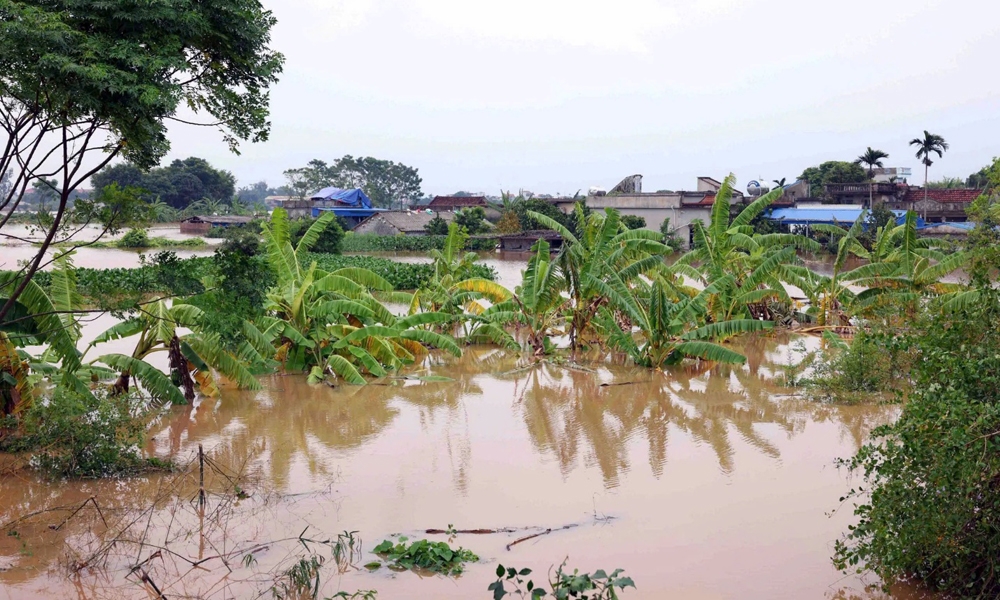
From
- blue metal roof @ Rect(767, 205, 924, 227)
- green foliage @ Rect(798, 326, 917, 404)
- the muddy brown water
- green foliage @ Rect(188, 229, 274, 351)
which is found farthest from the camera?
blue metal roof @ Rect(767, 205, 924, 227)

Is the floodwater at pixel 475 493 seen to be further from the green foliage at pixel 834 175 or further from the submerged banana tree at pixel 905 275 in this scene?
the green foliage at pixel 834 175

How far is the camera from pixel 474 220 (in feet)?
137

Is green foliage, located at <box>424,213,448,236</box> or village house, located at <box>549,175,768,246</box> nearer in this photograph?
village house, located at <box>549,175,768,246</box>

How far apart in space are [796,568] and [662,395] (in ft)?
18.5

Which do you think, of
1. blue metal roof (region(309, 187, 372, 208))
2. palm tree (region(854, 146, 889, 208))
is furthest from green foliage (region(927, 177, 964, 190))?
blue metal roof (region(309, 187, 372, 208))

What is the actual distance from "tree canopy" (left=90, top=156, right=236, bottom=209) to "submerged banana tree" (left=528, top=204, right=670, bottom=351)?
147ft

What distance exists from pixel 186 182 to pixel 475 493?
55.2 meters

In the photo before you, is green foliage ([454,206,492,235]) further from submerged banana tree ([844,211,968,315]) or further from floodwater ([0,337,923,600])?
floodwater ([0,337,923,600])

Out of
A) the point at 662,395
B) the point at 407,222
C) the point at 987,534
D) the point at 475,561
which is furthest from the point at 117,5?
the point at 407,222

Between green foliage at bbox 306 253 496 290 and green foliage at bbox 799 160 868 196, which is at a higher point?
green foliage at bbox 799 160 868 196

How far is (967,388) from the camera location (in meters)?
5.10

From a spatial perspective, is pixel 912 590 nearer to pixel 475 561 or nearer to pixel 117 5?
pixel 475 561

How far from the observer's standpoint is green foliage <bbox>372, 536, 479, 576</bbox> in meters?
5.93

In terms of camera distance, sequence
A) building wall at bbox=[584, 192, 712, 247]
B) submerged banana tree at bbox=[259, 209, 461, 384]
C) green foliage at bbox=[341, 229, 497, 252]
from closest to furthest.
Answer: submerged banana tree at bbox=[259, 209, 461, 384], building wall at bbox=[584, 192, 712, 247], green foliage at bbox=[341, 229, 497, 252]
